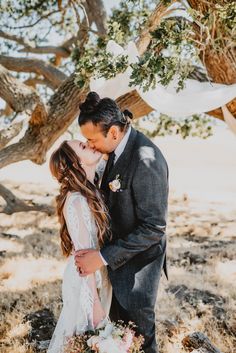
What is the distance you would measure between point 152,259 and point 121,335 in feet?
1.84

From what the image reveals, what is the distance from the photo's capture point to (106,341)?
7.40 ft

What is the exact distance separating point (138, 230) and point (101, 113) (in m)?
0.72

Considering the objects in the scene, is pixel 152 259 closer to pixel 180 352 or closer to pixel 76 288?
pixel 76 288

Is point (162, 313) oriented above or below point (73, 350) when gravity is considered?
below

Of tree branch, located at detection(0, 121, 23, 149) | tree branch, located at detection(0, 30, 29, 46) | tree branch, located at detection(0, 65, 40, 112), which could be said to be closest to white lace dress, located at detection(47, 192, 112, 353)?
tree branch, located at detection(0, 121, 23, 149)

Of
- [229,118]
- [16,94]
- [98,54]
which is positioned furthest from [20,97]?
[229,118]

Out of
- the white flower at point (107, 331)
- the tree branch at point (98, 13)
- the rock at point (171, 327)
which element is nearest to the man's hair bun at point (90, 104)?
the white flower at point (107, 331)

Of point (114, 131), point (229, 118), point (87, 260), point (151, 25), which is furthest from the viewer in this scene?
point (229, 118)

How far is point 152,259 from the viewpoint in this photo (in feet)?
8.99

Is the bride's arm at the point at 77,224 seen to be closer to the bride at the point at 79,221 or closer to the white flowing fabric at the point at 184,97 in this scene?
the bride at the point at 79,221

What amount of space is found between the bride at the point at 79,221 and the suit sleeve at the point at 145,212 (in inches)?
6.0

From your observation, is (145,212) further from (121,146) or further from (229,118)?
(229,118)

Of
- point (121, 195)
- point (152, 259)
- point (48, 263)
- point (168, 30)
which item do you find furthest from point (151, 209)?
point (48, 263)

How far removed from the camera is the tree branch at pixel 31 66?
6492mm
